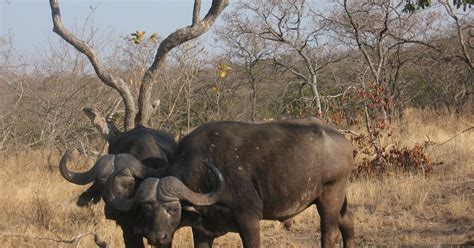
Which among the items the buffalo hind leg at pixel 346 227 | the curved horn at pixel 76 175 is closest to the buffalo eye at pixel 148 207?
the curved horn at pixel 76 175

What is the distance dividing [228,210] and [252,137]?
82 cm

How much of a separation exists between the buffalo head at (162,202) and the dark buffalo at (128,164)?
0.27m

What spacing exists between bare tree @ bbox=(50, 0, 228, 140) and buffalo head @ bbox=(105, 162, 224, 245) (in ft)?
8.75

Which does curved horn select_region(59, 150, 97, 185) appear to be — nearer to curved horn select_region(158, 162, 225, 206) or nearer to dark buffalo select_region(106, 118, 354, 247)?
dark buffalo select_region(106, 118, 354, 247)

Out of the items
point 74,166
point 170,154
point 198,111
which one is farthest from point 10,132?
point 170,154

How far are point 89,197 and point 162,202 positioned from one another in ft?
4.45

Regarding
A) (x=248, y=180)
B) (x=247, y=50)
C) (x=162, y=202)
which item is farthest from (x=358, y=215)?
(x=247, y=50)

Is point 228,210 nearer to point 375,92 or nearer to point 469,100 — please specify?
point 375,92

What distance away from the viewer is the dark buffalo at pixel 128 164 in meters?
5.90

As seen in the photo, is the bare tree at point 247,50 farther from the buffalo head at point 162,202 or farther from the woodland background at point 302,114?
the buffalo head at point 162,202

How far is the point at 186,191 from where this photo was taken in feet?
17.8

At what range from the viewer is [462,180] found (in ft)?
34.1

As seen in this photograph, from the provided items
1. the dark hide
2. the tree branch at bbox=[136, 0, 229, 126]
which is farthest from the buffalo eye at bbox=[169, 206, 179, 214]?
the tree branch at bbox=[136, 0, 229, 126]

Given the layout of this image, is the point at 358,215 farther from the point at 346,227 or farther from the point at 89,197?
the point at 89,197
